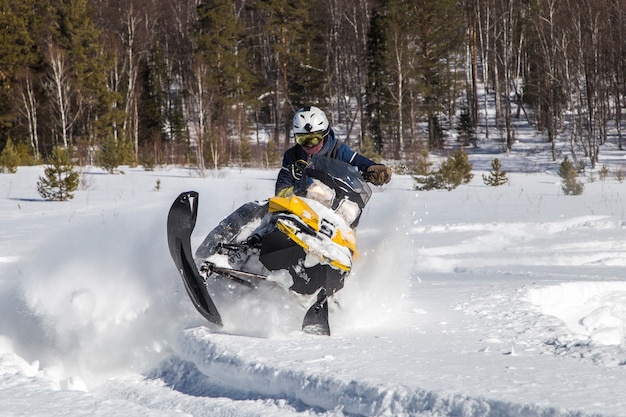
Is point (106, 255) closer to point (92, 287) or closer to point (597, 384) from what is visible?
point (92, 287)

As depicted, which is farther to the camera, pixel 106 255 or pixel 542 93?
pixel 542 93

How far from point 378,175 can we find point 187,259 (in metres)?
1.94

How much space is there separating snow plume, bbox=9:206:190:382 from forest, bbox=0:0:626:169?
23.1 meters

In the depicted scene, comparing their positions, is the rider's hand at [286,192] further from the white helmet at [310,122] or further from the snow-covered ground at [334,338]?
the snow-covered ground at [334,338]

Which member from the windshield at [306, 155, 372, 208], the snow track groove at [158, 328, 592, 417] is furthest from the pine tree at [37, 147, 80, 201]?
the snow track groove at [158, 328, 592, 417]

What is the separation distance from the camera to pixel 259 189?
17.5m

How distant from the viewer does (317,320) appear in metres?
4.91

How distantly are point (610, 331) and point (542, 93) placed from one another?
119ft

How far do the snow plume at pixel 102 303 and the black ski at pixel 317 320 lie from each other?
98 cm

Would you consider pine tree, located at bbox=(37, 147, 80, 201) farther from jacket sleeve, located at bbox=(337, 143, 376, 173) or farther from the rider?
jacket sleeve, located at bbox=(337, 143, 376, 173)

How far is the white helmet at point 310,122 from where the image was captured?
6.33 metres

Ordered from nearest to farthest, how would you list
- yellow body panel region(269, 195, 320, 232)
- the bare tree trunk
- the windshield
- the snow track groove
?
the snow track groove, yellow body panel region(269, 195, 320, 232), the windshield, the bare tree trunk

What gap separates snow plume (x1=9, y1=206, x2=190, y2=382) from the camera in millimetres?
4930

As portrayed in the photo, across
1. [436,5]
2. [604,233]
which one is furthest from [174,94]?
[604,233]
